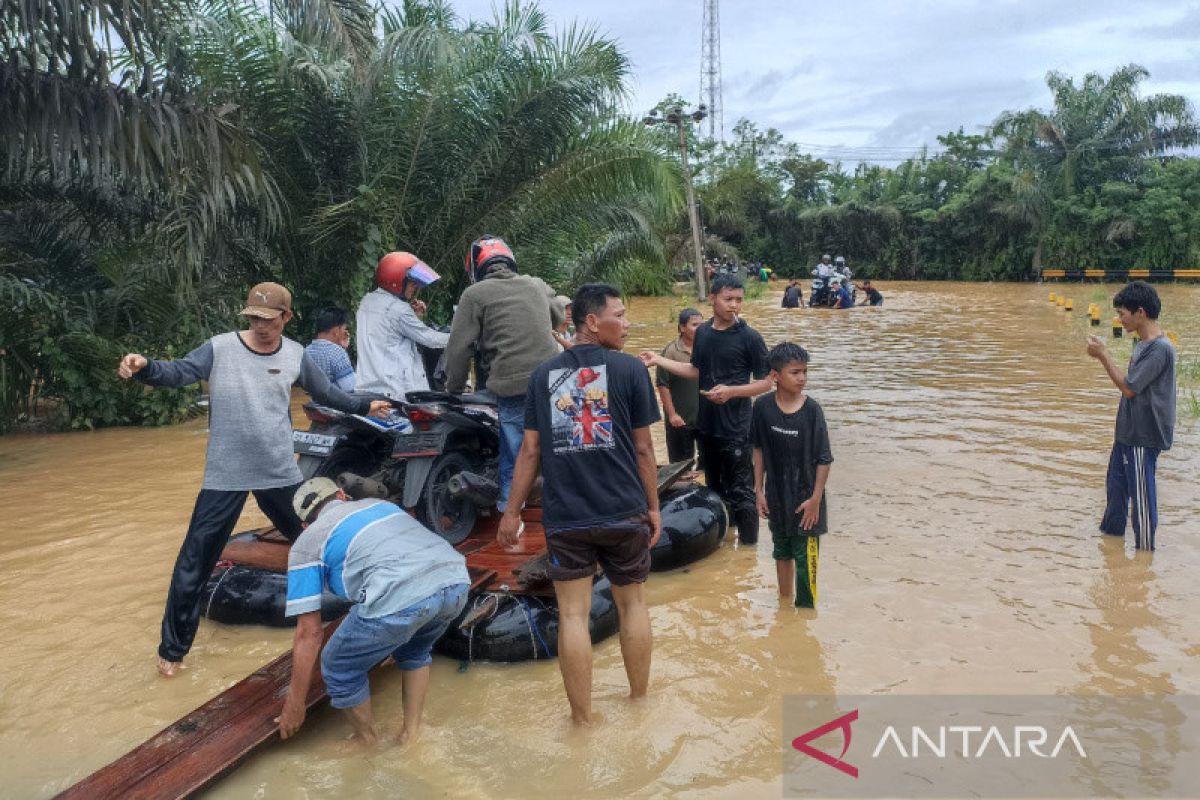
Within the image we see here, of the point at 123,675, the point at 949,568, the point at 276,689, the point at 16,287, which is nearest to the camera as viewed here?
the point at 276,689

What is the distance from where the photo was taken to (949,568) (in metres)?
5.91

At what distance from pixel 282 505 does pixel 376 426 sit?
0.87 meters

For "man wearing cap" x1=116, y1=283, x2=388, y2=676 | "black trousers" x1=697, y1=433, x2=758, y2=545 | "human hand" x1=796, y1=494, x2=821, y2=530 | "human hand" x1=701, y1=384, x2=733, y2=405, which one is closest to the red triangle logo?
"human hand" x1=796, y1=494, x2=821, y2=530

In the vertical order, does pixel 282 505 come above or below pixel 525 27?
below

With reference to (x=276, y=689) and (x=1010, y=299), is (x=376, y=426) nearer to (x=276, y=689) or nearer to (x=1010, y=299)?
(x=276, y=689)

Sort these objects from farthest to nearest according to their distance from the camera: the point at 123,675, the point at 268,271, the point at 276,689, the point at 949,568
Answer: the point at 268,271 < the point at 949,568 < the point at 123,675 < the point at 276,689

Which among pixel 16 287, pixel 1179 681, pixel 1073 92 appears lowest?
pixel 1179 681

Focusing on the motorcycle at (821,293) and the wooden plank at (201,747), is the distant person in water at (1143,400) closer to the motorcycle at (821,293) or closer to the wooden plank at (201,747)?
the wooden plank at (201,747)

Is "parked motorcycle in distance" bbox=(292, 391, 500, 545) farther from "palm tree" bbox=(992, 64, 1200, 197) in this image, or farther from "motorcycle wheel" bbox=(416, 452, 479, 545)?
"palm tree" bbox=(992, 64, 1200, 197)

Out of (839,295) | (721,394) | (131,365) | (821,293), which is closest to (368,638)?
(131,365)

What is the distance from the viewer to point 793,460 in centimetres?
507

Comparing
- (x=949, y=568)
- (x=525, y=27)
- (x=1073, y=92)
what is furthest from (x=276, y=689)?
(x=1073, y=92)

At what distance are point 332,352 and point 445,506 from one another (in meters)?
1.18

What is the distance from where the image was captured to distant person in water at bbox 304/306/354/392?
5.98 metres
